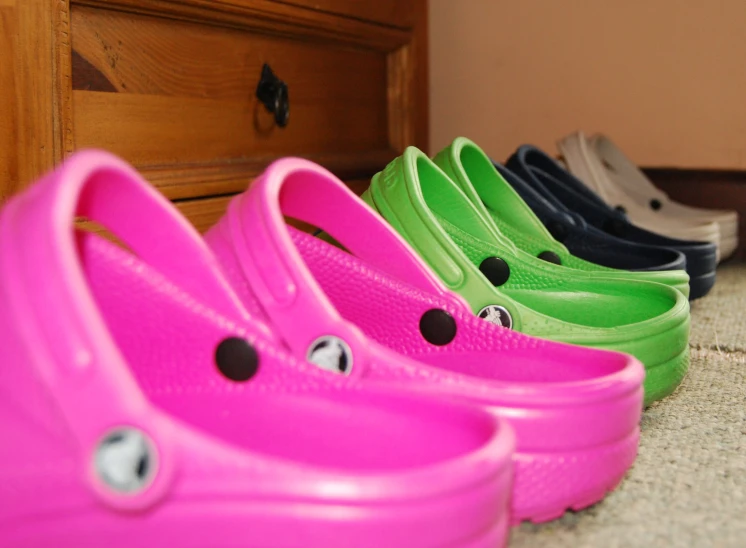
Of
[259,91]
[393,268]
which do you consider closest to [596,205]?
[259,91]

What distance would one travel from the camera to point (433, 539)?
15.8 inches

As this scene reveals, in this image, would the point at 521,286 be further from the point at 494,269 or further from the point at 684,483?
the point at 684,483

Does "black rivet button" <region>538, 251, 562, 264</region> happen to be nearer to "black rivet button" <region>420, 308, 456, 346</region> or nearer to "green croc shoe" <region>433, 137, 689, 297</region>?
"green croc shoe" <region>433, 137, 689, 297</region>

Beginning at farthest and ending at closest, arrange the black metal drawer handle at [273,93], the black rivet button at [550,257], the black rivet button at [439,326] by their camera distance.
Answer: the black metal drawer handle at [273,93] → the black rivet button at [550,257] → the black rivet button at [439,326]

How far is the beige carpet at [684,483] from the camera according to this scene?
0.53 metres

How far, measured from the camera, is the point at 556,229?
107 cm

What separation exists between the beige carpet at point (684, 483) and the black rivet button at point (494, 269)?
0.60ft

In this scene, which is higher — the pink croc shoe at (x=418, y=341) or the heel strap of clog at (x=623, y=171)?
the pink croc shoe at (x=418, y=341)

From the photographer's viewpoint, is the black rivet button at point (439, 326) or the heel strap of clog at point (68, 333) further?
the black rivet button at point (439, 326)

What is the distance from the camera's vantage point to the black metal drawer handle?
1.21 meters

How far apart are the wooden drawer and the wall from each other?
350 millimetres

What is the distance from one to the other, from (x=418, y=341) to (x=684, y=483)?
0.72ft

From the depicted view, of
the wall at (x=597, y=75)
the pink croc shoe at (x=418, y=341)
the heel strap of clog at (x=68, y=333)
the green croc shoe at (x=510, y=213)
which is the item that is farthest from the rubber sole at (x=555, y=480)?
the wall at (x=597, y=75)

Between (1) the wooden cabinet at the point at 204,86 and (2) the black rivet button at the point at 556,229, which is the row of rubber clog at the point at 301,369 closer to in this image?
(2) the black rivet button at the point at 556,229
